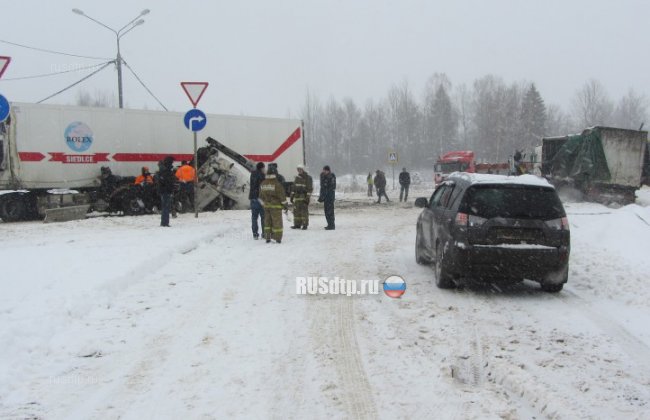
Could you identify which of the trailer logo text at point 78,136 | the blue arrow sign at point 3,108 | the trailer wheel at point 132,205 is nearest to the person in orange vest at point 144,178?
the trailer wheel at point 132,205

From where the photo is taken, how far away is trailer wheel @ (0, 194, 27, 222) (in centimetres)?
1769

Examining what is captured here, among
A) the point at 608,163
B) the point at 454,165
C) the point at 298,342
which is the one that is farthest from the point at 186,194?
the point at 454,165

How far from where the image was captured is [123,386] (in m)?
4.33

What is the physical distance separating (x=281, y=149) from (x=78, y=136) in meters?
8.42

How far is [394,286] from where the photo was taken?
25.9 feet

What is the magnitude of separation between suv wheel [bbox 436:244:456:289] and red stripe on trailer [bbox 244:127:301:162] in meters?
16.2

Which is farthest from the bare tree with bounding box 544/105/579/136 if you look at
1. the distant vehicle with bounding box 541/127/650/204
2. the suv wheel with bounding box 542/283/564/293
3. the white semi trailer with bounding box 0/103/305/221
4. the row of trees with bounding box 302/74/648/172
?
the suv wheel with bounding box 542/283/564/293

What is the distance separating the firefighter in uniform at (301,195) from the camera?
1409cm

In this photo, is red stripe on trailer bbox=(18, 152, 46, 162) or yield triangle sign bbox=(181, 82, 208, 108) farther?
red stripe on trailer bbox=(18, 152, 46, 162)

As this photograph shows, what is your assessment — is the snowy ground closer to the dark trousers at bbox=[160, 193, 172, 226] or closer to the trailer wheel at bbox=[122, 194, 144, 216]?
the dark trousers at bbox=[160, 193, 172, 226]

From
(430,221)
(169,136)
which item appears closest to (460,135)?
(169,136)

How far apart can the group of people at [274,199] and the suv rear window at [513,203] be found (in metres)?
5.24

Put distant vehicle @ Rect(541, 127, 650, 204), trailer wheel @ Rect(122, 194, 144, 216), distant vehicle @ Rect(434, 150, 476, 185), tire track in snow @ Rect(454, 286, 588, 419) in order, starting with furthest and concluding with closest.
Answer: distant vehicle @ Rect(434, 150, 476, 185) → distant vehicle @ Rect(541, 127, 650, 204) → trailer wheel @ Rect(122, 194, 144, 216) → tire track in snow @ Rect(454, 286, 588, 419)

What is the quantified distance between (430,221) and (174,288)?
13.4 ft
